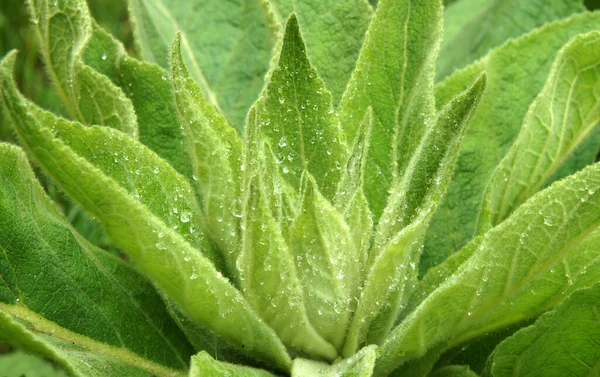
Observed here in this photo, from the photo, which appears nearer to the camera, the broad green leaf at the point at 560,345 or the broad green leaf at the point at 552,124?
the broad green leaf at the point at 560,345

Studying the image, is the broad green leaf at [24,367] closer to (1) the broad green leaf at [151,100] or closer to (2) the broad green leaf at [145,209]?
(1) the broad green leaf at [151,100]

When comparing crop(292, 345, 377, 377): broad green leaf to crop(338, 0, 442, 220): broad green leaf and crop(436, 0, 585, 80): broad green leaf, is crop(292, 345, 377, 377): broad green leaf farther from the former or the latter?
crop(436, 0, 585, 80): broad green leaf

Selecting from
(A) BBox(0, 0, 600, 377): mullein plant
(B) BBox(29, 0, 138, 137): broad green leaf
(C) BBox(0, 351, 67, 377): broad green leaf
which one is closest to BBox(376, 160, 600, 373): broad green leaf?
(A) BBox(0, 0, 600, 377): mullein plant

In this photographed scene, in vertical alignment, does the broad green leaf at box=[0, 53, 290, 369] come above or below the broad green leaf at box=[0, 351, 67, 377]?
above

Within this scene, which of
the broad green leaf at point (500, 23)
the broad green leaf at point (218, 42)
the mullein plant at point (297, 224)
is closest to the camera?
the mullein plant at point (297, 224)

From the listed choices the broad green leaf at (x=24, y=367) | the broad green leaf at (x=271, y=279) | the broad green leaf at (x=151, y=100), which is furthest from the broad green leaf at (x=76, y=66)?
the broad green leaf at (x=24, y=367)

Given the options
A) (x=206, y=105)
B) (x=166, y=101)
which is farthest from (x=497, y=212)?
(x=166, y=101)

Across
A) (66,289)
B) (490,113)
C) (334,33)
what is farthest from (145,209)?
(490,113)

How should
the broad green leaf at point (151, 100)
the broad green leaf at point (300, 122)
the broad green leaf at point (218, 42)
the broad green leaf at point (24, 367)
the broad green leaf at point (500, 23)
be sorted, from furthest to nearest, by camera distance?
1. the broad green leaf at point (24, 367)
2. the broad green leaf at point (500, 23)
3. the broad green leaf at point (218, 42)
4. the broad green leaf at point (151, 100)
5. the broad green leaf at point (300, 122)
